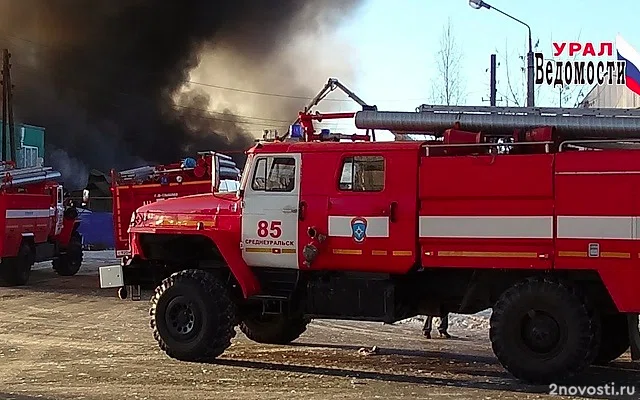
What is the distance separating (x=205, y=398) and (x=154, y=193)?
8767mm

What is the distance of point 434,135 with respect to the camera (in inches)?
366

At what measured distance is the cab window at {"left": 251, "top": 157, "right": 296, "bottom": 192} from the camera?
30.3ft

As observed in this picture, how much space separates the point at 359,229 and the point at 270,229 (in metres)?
0.99

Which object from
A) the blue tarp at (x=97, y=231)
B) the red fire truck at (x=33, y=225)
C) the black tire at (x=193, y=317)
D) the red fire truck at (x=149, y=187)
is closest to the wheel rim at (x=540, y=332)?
the black tire at (x=193, y=317)

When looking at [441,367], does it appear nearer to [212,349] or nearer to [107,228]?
[212,349]

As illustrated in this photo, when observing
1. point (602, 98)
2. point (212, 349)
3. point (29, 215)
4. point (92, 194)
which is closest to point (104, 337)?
point (212, 349)

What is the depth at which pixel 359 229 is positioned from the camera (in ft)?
28.9

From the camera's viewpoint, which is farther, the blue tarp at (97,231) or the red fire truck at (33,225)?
the blue tarp at (97,231)

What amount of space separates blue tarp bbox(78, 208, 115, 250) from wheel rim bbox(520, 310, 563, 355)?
2461cm

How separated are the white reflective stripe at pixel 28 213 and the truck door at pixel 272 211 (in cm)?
957

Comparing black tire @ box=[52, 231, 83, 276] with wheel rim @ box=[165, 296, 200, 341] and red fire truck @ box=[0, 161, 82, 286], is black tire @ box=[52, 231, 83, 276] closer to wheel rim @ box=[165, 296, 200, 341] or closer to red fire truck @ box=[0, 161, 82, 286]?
red fire truck @ box=[0, 161, 82, 286]

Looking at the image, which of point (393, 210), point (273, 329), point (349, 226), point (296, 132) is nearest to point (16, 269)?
point (273, 329)

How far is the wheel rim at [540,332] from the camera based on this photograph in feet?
26.7

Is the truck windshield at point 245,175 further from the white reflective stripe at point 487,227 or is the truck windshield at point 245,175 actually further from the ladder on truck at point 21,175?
the ladder on truck at point 21,175
